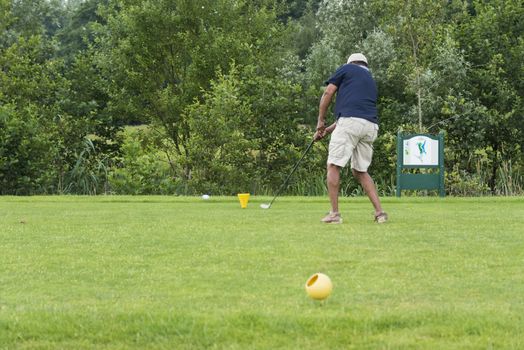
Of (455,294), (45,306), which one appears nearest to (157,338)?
(45,306)

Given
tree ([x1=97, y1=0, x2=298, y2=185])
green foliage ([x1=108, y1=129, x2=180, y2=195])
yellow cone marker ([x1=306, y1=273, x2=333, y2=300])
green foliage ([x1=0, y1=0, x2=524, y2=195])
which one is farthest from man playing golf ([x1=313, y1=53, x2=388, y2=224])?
tree ([x1=97, y1=0, x2=298, y2=185])

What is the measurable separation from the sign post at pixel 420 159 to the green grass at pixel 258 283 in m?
7.18

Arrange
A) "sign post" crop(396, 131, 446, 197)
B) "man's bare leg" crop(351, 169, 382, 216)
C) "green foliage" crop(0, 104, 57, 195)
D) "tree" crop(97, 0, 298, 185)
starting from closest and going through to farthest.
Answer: "man's bare leg" crop(351, 169, 382, 216), "sign post" crop(396, 131, 446, 197), "green foliage" crop(0, 104, 57, 195), "tree" crop(97, 0, 298, 185)

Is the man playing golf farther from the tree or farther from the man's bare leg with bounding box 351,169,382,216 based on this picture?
the tree

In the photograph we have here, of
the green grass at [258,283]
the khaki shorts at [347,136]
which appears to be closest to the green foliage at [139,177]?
the green grass at [258,283]

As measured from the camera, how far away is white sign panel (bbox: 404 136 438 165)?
Answer: 16906 mm

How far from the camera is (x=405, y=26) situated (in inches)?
862

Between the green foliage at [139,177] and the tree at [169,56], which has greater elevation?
the tree at [169,56]

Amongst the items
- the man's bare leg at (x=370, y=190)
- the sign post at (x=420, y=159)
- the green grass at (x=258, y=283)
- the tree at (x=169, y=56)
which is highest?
the tree at (x=169, y=56)

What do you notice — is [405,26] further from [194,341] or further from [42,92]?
[194,341]

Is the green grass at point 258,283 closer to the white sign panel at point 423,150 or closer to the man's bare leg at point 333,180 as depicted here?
the man's bare leg at point 333,180

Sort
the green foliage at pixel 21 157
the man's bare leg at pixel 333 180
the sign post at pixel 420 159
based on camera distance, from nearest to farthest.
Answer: the man's bare leg at pixel 333 180 < the sign post at pixel 420 159 < the green foliage at pixel 21 157

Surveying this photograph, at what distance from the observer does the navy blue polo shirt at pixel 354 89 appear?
9.57m

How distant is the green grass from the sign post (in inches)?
283
